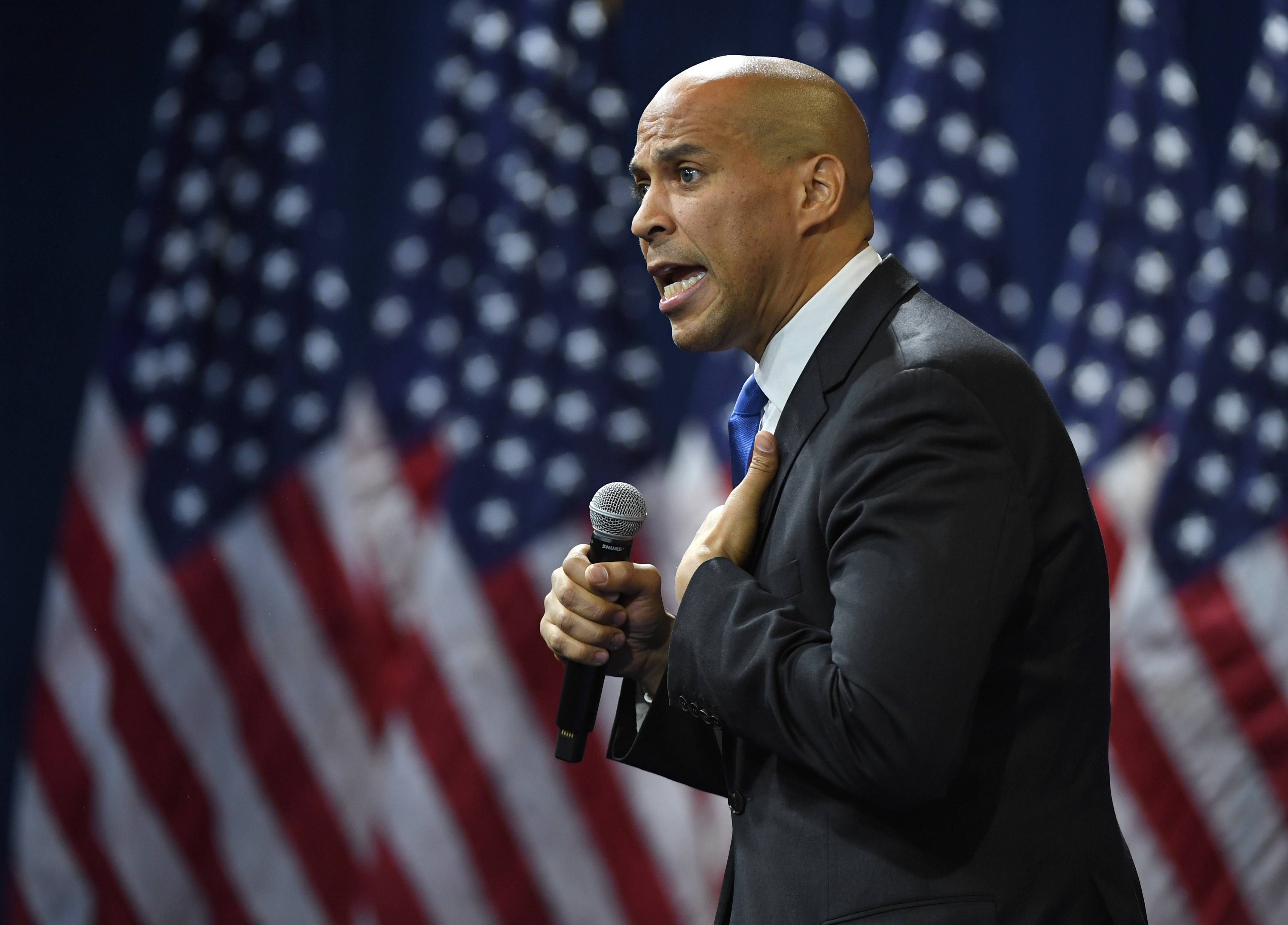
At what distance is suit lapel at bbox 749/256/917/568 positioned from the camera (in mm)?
1230

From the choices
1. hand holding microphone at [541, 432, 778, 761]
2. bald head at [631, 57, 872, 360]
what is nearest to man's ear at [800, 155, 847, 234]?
bald head at [631, 57, 872, 360]

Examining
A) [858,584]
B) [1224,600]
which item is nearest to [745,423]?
[858,584]

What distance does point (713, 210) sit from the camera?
140 centimetres

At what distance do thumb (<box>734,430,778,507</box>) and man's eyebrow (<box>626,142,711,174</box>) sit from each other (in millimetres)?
353

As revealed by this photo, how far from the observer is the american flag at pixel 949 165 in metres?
3.31

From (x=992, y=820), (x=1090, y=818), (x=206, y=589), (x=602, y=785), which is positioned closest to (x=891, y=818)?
(x=992, y=820)

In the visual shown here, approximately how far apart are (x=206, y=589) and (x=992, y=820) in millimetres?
2646

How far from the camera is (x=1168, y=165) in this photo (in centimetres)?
330

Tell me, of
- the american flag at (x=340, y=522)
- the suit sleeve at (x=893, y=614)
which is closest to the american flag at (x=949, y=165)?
the american flag at (x=340, y=522)

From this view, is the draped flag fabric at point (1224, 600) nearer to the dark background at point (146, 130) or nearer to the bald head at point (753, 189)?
the dark background at point (146, 130)

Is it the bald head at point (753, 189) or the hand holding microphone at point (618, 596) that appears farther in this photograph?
the bald head at point (753, 189)

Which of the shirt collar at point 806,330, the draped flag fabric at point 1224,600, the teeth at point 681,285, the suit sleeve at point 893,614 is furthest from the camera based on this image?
the draped flag fabric at point 1224,600

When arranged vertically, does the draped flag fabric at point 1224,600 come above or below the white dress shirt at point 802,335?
below

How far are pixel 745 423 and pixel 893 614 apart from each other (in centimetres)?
52
